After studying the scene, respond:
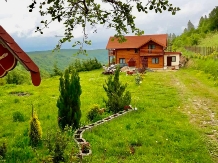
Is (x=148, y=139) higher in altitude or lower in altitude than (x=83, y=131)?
lower

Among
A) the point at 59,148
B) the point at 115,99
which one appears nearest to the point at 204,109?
the point at 115,99

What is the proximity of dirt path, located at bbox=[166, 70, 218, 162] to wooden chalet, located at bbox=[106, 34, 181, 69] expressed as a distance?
59.5 feet

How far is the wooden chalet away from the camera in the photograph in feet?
132

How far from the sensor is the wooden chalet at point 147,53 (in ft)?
132

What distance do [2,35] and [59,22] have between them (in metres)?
3.03

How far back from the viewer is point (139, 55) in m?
41.7

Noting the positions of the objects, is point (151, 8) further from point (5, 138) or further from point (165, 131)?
point (5, 138)

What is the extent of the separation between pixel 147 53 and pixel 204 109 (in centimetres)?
2768

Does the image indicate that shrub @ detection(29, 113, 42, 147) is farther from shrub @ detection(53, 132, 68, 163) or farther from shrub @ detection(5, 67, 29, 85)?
shrub @ detection(5, 67, 29, 85)

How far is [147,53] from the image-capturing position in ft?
135

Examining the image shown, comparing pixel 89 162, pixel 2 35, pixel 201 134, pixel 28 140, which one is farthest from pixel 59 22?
pixel 201 134

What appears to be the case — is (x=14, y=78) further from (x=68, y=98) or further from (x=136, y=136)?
(x=136, y=136)

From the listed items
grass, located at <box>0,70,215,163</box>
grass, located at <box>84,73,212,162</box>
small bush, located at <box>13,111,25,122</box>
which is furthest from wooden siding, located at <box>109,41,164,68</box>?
small bush, located at <box>13,111,25,122</box>

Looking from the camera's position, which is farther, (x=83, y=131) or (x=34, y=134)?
(x=83, y=131)
